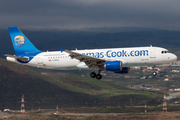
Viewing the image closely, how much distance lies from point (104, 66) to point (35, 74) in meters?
88.5

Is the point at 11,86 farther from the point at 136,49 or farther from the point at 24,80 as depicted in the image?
the point at 136,49

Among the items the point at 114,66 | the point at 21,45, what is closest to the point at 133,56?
the point at 114,66

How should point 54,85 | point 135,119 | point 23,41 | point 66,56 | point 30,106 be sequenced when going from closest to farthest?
point 135,119 < point 66,56 < point 23,41 < point 30,106 < point 54,85

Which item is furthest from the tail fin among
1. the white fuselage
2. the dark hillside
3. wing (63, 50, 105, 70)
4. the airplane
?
the dark hillside

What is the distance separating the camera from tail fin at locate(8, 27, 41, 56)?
61156 millimetres

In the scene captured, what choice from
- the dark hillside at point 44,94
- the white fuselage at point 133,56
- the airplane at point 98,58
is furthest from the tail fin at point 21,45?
the dark hillside at point 44,94

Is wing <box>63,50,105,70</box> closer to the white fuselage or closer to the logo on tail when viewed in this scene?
the white fuselage

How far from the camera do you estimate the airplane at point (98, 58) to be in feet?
176

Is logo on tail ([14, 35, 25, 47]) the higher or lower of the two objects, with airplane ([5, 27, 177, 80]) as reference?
higher

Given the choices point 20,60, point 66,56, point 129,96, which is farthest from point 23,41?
point 129,96

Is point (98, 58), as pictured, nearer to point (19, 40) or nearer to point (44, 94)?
point (19, 40)

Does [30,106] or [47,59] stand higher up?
[47,59]

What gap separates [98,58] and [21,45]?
18.0 m

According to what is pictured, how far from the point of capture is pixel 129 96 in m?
140
